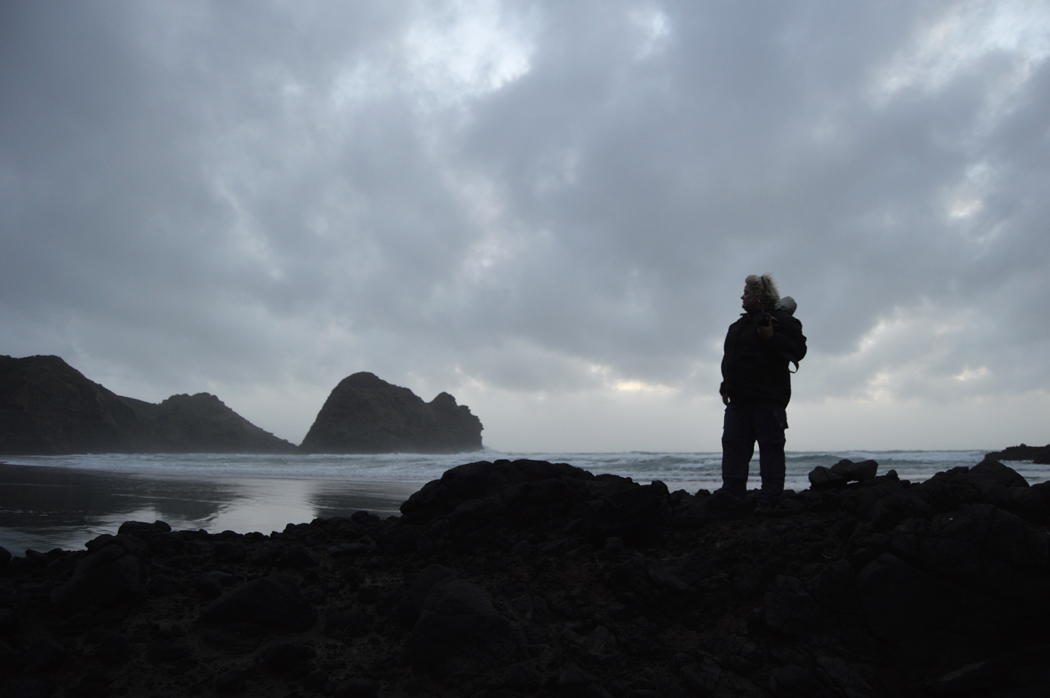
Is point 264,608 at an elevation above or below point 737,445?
below

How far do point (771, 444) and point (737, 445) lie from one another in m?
0.32

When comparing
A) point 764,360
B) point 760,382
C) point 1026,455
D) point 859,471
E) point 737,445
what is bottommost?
point 1026,455

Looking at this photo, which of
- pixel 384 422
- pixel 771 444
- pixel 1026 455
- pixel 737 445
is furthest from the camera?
pixel 384 422

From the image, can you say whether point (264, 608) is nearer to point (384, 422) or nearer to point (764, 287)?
point (764, 287)

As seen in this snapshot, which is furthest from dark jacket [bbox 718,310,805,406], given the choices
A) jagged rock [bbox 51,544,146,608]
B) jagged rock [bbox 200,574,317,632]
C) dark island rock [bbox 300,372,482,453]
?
dark island rock [bbox 300,372,482,453]

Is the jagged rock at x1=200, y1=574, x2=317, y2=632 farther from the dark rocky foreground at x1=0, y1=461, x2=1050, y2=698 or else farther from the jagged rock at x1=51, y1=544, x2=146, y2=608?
the jagged rock at x1=51, y1=544, x2=146, y2=608

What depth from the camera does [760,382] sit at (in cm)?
436

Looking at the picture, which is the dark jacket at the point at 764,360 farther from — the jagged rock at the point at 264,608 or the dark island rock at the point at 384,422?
the dark island rock at the point at 384,422

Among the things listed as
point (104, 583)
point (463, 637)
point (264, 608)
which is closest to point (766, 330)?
point (463, 637)

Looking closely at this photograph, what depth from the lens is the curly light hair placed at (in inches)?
177

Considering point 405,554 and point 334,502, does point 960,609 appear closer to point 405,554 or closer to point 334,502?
point 405,554

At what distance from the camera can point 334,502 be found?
977cm

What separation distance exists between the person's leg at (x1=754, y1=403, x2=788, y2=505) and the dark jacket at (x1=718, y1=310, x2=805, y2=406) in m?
0.10

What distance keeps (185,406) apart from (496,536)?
2999 inches
